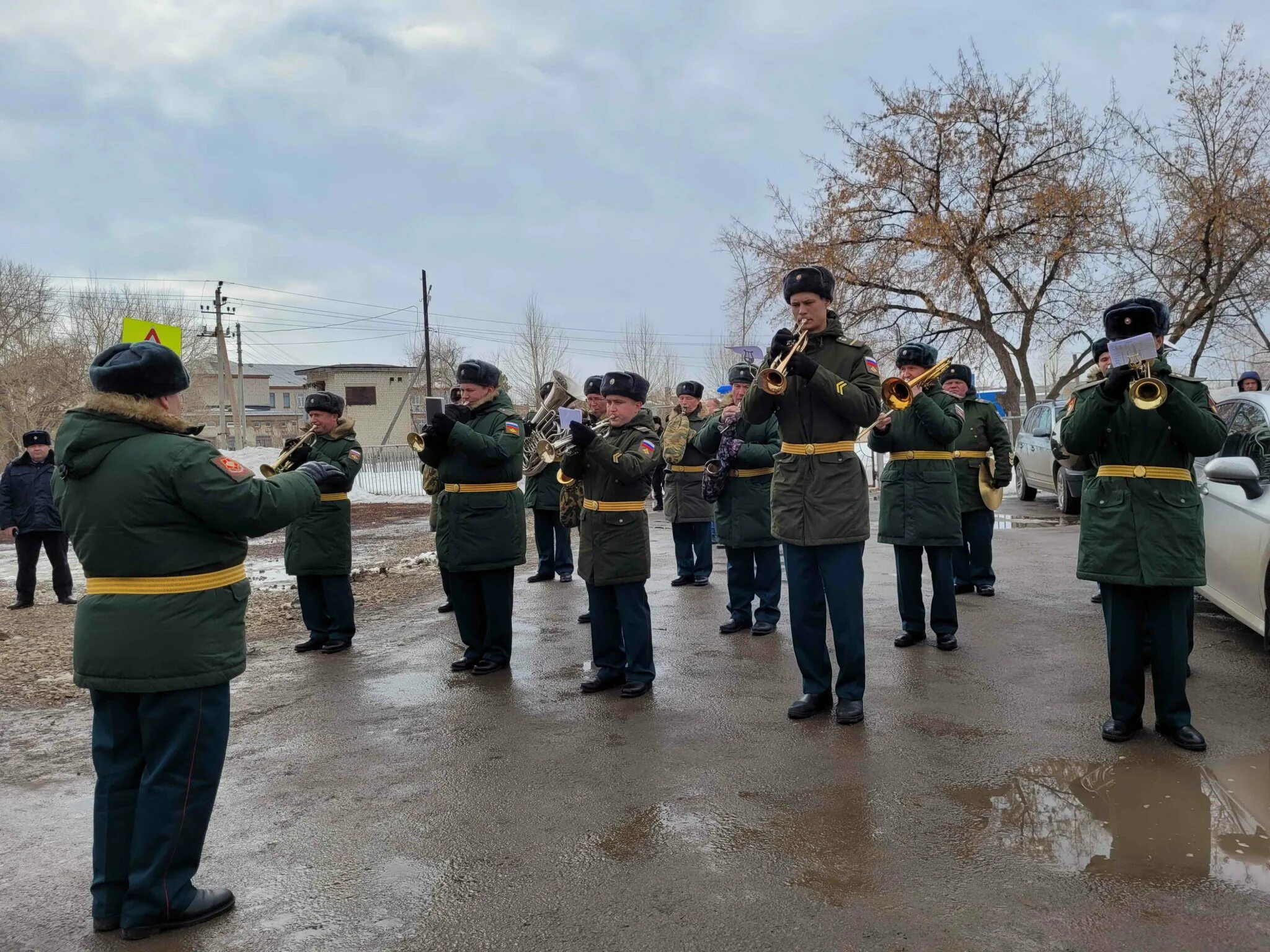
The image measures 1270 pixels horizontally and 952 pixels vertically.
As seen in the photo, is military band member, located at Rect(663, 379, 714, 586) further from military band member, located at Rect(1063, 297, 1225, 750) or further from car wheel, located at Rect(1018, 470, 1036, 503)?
car wheel, located at Rect(1018, 470, 1036, 503)

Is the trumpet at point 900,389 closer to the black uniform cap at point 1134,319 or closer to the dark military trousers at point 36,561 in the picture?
the black uniform cap at point 1134,319

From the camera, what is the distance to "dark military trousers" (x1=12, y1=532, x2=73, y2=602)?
32.8 ft

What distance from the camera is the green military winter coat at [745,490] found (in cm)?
746

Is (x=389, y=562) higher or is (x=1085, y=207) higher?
(x=1085, y=207)

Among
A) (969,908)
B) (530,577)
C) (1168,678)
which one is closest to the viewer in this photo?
(969,908)

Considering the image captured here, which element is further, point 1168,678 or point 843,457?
point 843,457

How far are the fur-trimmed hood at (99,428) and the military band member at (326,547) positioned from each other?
3.89 metres

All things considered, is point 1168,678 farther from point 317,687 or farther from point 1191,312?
point 1191,312

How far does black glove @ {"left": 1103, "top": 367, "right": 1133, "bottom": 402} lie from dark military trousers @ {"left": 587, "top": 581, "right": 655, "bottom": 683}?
2.66 meters

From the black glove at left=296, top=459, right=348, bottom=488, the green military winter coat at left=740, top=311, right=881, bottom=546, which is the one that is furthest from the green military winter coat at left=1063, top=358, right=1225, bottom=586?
the black glove at left=296, top=459, right=348, bottom=488

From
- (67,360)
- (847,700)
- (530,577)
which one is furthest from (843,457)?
(67,360)

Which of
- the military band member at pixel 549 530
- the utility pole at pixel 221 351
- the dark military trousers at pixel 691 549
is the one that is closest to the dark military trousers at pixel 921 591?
the dark military trousers at pixel 691 549

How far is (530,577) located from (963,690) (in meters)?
5.75

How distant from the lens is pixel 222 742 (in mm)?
3258
